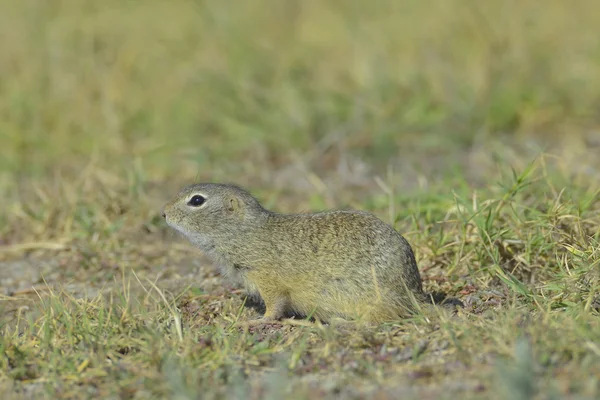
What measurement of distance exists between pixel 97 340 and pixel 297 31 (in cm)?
653

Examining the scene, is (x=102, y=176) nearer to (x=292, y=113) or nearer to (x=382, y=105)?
(x=292, y=113)

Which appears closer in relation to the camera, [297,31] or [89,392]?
[89,392]

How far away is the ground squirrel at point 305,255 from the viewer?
14.4ft

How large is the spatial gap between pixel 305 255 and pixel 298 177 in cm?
279

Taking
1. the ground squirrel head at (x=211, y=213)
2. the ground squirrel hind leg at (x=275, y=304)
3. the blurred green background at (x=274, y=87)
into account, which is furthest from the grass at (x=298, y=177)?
the ground squirrel head at (x=211, y=213)

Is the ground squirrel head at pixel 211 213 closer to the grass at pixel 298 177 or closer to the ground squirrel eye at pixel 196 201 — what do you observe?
the ground squirrel eye at pixel 196 201

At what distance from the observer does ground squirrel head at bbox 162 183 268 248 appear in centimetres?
490

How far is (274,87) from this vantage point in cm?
832

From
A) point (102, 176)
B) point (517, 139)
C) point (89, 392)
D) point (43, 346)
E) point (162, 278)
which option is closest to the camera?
point (89, 392)

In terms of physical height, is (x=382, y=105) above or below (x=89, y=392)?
above

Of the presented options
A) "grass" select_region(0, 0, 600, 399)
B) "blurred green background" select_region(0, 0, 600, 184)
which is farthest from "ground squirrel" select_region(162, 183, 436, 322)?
"blurred green background" select_region(0, 0, 600, 184)

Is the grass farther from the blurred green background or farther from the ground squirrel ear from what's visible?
the ground squirrel ear

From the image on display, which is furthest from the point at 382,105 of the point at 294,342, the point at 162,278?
the point at 294,342

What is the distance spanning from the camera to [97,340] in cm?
397
